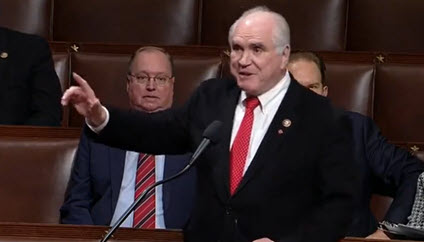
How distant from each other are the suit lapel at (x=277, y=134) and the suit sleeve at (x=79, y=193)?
13.4 inches

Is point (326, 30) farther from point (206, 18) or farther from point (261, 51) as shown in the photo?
point (261, 51)

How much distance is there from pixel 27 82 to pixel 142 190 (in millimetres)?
387

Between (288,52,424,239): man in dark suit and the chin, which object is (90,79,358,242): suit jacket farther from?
(288,52,424,239): man in dark suit

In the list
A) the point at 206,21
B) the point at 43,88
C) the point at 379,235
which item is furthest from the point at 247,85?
the point at 206,21

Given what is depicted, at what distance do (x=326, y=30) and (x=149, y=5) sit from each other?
1.05 ft

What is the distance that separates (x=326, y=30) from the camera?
1.95 meters

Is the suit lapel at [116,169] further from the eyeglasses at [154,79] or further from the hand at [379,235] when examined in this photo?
the hand at [379,235]

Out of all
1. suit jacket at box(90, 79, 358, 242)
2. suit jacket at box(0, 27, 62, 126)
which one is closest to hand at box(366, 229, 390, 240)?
suit jacket at box(90, 79, 358, 242)

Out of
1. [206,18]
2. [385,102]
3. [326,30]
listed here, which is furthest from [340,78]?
[206,18]

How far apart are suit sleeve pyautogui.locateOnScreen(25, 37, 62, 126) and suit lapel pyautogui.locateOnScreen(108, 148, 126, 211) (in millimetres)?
218

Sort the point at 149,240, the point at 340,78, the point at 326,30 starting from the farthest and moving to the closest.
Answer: the point at 326,30, the point at 340,78, the point at 149,240

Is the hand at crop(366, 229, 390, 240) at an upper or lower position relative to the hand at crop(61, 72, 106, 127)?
lower

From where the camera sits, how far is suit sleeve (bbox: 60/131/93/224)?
4.71 feet

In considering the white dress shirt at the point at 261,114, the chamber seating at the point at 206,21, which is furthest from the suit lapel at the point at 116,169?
the chamber seating at the point at 206,21
